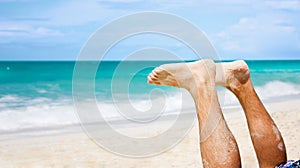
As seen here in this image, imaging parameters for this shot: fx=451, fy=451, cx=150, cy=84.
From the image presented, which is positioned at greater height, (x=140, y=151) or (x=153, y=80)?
(x=153, y=80)

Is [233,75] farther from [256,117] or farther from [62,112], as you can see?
[62,112]

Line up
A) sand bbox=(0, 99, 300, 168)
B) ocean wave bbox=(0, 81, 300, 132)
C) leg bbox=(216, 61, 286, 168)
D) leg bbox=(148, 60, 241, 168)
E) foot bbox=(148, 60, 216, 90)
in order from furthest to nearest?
ocean wave bbox=(0, 81, 300, 132), sand bbox=(0, 99, 300, 168), leg bbox=(216, 61, 286, 168), foot bbox=(148, 60, 216, 90), leg bbox=(148, 60, 241, 168)

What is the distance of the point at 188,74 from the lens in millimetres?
2430

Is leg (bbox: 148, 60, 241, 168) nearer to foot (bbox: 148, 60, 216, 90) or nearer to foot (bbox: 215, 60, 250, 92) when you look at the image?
foot (bbox: 148, 60, 216, 90)

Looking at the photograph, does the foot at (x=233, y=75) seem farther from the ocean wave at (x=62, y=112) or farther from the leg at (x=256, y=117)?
the ocean wave at (x=62, y=112)

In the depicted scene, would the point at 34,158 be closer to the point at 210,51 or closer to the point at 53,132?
the point at 53,132

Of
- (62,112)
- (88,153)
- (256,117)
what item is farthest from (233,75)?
(62,112)

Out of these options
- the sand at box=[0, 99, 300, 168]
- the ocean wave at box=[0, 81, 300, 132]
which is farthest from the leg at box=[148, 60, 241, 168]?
the ocean wave at box=[0, 81, 300, 132]

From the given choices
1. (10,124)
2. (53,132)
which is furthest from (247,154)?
(10,124)

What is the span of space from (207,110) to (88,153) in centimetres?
307

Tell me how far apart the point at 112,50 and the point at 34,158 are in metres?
2.51

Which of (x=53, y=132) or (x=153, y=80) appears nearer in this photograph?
(x=153, y=80)

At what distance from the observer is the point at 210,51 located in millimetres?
2617

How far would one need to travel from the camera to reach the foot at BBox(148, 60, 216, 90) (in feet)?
7.86
